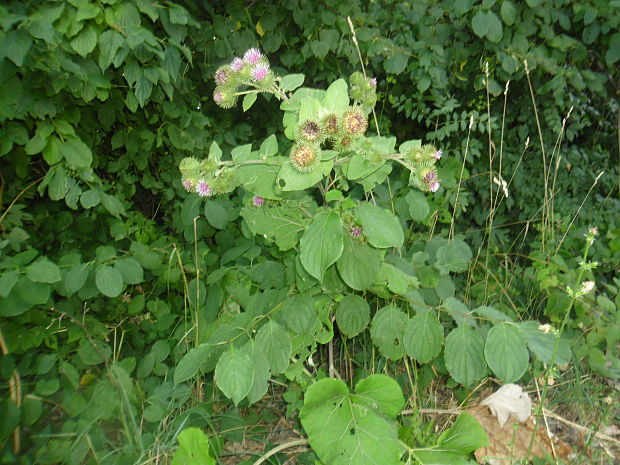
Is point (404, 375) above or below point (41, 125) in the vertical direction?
below

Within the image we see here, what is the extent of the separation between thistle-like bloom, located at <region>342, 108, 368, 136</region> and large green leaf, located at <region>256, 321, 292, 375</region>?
531 mm

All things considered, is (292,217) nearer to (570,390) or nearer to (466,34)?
(570,390)

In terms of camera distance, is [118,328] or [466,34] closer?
[118,328]

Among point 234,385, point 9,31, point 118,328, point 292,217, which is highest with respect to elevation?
point 9,31

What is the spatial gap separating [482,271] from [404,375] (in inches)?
36.6

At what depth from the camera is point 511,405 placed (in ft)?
5.27

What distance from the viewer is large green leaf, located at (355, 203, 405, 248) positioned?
111 cm

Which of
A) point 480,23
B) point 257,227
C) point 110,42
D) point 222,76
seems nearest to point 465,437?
point 257,227

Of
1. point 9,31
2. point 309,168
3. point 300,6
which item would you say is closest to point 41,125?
point 9,31

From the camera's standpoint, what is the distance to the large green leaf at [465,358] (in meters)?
1.21

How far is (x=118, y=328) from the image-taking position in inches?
84.2

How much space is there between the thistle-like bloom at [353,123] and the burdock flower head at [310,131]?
0.19 feet

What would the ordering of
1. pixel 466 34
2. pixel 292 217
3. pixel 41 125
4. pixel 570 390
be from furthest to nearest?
pixel 466 34, pixel 570 390, pixel 41 125, pixel 292 217

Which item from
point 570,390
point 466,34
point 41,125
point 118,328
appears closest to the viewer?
point 41,125
